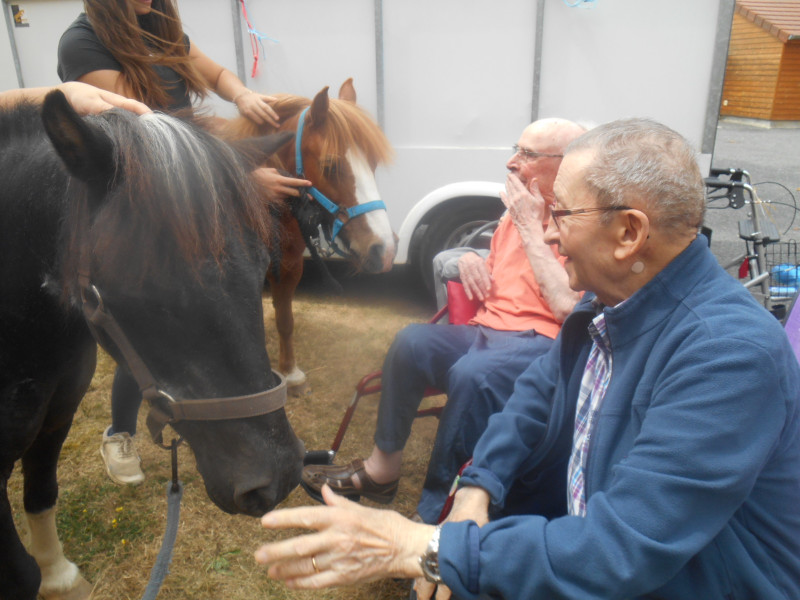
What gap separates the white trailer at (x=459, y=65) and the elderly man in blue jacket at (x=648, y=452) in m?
2.97

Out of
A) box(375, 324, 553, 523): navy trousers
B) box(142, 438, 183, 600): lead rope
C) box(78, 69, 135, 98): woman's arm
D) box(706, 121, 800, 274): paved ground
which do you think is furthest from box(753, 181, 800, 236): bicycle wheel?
box(142, 438, 183, 600): lead rope

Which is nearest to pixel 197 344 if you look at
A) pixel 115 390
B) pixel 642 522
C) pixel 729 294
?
pixel 642 522

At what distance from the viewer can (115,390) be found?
2.75m

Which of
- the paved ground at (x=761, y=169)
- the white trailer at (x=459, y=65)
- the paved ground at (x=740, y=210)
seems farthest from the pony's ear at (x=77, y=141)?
the paved ground at (x=761, y=169)

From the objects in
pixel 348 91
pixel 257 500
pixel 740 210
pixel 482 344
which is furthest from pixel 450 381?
pixel 740 210

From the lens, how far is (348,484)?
253 cm

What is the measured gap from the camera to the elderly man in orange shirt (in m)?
2.10

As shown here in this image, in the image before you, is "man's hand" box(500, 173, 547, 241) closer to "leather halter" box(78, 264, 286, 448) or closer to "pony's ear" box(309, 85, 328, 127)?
"pony's ear" box(309, 85, 328, 127)

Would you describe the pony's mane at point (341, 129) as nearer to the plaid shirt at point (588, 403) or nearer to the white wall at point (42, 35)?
the plaid shirt at point (588, 403)

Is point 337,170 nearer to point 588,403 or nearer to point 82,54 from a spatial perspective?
point 82,54

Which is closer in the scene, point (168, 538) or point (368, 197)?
point (168, 538)

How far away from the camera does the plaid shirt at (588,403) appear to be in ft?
4.31

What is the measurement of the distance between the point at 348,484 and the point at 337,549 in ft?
5.04

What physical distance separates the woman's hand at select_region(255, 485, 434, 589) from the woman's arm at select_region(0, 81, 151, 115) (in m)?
1.13
